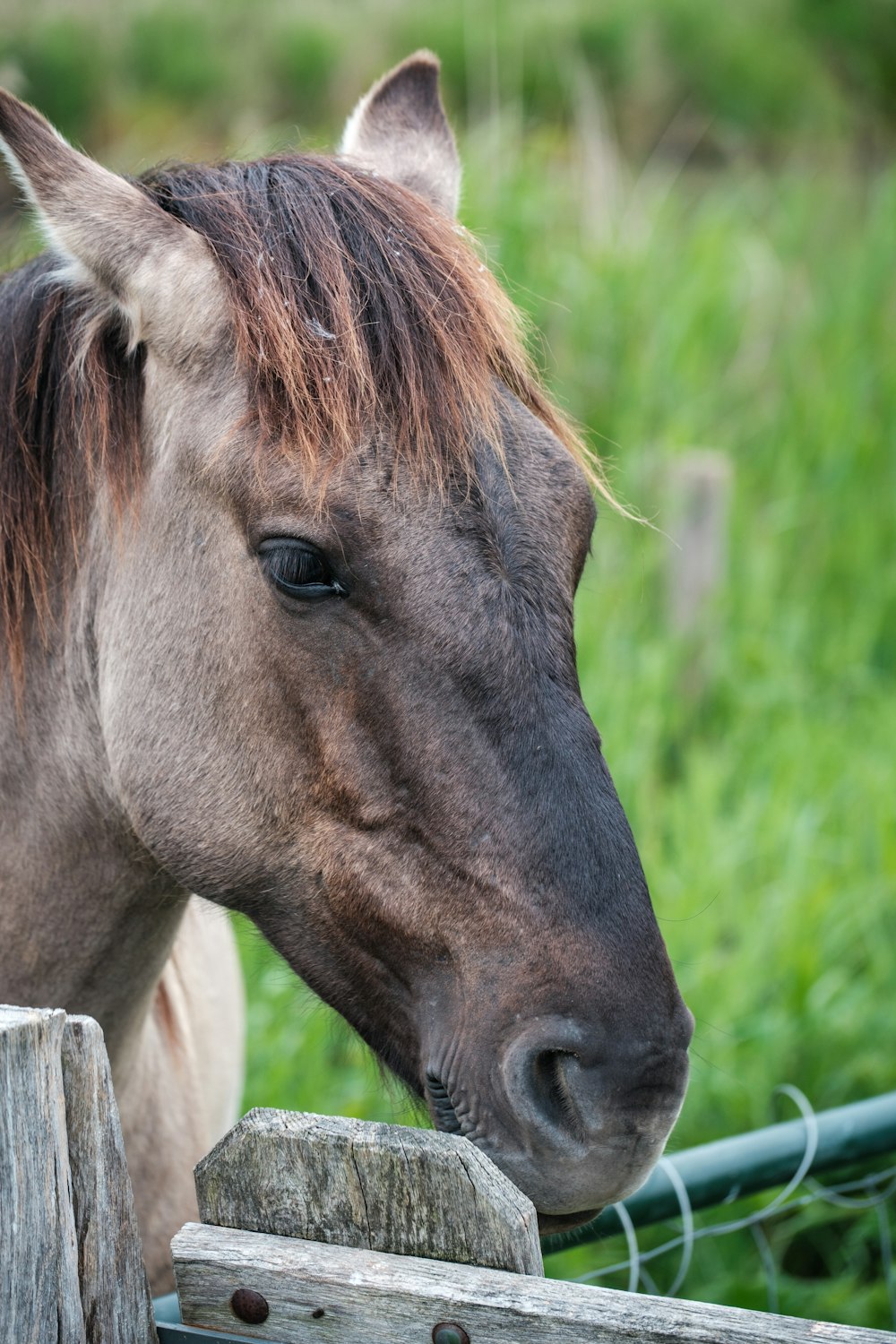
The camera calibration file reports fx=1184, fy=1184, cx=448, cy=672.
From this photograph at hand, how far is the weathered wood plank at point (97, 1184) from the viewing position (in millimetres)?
1025

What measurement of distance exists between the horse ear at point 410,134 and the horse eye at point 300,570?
91 cm

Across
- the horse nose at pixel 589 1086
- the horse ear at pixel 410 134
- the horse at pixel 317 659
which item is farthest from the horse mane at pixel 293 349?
the horse nose at pixel 589 1086

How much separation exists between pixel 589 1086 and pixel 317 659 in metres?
0.63

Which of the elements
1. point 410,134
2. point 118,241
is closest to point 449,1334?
point 118,241

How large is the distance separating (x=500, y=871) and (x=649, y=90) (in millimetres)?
12542

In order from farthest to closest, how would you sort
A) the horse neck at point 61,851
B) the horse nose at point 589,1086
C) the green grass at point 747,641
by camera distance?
the green grass at point 747,641, the horse neck at point 61,851, the horse nose at point 589,1086

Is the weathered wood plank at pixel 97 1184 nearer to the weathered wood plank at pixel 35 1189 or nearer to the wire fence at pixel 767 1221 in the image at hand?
the weathered wood plank at pixel 35 1189

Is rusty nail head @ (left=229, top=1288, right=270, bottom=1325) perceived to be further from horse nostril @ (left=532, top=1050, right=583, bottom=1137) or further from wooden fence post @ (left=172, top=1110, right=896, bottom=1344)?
horse nostril @ (left=532, top=1050, right=583, bottom=1137)

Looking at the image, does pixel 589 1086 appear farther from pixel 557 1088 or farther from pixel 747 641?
pixel 747 641

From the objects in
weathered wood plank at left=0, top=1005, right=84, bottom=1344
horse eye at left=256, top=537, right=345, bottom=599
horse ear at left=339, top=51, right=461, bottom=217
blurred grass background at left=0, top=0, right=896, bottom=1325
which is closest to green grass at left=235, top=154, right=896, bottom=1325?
blurred grass background at left=0, top=0, right=896, bottom=1325

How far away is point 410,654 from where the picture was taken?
1.50m

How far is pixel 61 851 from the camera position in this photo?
1.79m

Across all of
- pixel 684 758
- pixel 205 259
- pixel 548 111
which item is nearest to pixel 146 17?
pixel 548 111

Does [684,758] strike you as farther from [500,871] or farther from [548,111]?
[548,111]
